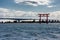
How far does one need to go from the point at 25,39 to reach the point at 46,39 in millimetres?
3381

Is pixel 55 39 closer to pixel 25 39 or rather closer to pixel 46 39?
pixel 46 39

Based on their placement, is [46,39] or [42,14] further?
[42,14]

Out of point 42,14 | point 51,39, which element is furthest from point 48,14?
point 51,39

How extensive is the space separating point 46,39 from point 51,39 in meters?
0.86

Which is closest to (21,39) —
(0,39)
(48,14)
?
(0,39)

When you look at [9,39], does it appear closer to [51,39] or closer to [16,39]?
[16,39]

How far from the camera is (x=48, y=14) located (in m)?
A: 174

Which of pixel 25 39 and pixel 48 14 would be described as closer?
pixel 25 39


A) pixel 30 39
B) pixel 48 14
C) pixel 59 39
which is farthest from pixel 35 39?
pixel 48 14

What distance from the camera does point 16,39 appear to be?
40125mm

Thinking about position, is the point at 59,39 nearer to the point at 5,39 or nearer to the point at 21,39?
A: the point at 21,39

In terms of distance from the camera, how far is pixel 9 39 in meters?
40.6

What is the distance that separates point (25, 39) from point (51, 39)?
4.21 m

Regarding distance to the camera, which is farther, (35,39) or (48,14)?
(48,14)
